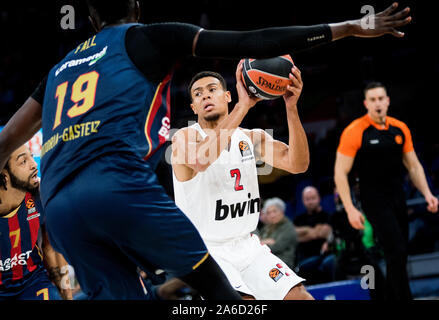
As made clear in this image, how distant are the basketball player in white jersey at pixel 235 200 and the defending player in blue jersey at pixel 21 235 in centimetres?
103

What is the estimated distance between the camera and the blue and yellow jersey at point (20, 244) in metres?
3.60

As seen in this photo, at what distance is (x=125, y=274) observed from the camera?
2.20 meters

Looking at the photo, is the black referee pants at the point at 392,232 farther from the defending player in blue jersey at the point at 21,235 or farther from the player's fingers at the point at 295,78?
the defending player in blue jersey at the point at 21,235

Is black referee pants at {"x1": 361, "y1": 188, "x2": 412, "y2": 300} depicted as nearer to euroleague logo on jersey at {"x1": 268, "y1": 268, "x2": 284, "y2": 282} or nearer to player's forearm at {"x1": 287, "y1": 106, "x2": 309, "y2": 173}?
player's forearm at {"x1": 287, "y1": 106, "x2": 309, "y2": 173}

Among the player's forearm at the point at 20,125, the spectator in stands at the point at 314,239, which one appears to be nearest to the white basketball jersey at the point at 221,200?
the player's forearm at the point at 20,125

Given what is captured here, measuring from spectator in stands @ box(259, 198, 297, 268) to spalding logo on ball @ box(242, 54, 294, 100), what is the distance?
133 inches

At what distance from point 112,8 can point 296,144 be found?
1.68 meters

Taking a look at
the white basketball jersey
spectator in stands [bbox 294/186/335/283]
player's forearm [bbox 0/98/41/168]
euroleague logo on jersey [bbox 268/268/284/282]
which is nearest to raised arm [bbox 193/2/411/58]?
player's forearm [bbox 0/98/41/168]

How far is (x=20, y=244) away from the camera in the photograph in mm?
3682

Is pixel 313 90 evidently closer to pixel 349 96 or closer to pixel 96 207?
pixel 349 96

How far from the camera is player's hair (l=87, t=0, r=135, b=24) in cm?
238

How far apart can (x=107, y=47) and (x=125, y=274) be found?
37.4 inches

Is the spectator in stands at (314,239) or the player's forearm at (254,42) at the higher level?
the player's forearm at (254,42)

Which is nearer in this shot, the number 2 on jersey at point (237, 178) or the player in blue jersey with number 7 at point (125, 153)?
the player in blue jersey with number 7 at point (125, 153)
